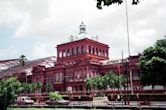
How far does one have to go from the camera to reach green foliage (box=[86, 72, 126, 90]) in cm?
6228

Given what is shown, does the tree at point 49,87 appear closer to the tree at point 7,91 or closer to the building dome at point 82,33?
the building dome at point 82,33

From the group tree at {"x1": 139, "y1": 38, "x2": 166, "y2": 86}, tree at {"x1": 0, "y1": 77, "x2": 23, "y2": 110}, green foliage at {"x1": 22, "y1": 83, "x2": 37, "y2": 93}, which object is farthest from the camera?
green foliage at {"x1": 22, "y1": 83, "x2": 37, "y2": 93}

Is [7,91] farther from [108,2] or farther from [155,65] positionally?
[108,2]

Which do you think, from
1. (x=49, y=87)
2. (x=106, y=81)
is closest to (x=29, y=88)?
(x=49, y=87)

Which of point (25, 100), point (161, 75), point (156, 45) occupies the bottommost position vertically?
point (25, 100)

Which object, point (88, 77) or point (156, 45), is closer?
point (156, 45)

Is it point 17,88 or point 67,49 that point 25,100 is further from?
point 67,49

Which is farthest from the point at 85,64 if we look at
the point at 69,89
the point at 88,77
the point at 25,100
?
the point at 25,100

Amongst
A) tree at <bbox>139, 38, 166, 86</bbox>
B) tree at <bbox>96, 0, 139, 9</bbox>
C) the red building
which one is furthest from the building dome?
tree at <bbox>96, 0, 139, 9</bbox>

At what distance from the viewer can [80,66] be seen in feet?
243

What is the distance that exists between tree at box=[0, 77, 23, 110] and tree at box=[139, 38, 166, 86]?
22.6m

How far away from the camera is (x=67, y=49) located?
3349 inches

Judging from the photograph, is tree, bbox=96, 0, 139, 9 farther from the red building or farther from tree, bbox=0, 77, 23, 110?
the red building

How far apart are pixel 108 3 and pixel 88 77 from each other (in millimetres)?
63565
